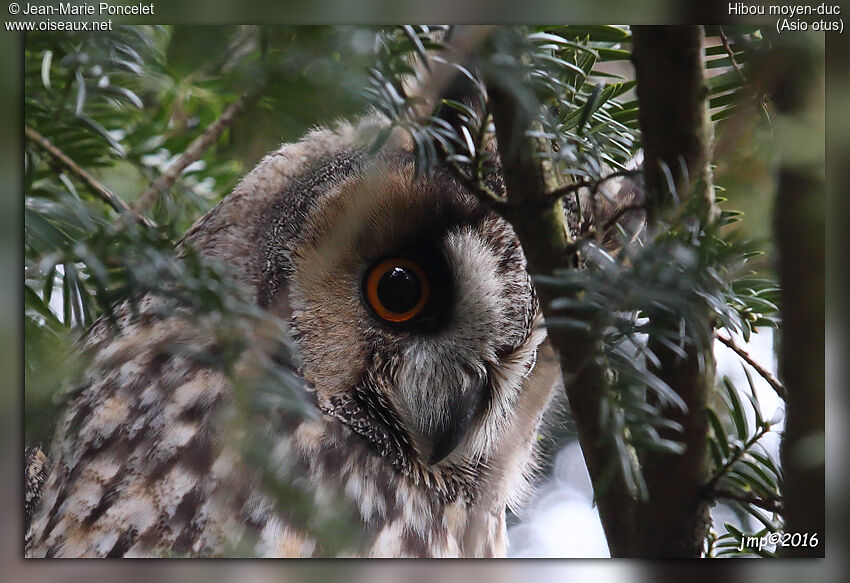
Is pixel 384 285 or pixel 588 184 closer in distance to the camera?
pixel 588 184

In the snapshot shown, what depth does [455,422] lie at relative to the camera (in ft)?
3.91

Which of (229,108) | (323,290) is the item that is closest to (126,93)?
(229,108)

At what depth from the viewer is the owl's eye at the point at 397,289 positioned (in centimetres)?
116

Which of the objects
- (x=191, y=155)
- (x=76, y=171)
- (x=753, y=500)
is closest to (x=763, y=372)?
(x=753, y=500)

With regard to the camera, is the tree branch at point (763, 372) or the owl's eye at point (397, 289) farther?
the owl's eye at point (397, 289)

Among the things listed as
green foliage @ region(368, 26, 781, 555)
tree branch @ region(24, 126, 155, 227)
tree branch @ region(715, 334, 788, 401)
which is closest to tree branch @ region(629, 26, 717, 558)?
green foliage @ region(368, 26, 781, 555)

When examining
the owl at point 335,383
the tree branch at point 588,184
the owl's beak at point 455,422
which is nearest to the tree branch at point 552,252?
the tree branch at point 588,184

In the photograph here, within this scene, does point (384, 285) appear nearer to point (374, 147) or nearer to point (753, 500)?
point (374, 147)

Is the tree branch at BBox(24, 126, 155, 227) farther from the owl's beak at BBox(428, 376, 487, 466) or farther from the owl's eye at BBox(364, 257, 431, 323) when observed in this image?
the owl's beak at BBox(428, 376, 487, 466)

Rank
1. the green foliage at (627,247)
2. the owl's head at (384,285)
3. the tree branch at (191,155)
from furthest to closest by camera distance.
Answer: the owl's head at (384,285) → the tree branch at (191,155) → the green foliage at (627,247)

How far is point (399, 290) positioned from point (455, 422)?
226mm

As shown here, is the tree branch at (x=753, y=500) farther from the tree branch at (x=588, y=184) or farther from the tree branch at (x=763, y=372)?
the tree branch at (x=588, y=184)

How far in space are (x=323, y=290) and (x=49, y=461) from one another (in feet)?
1.56

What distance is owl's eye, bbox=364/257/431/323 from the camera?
3.81ft
